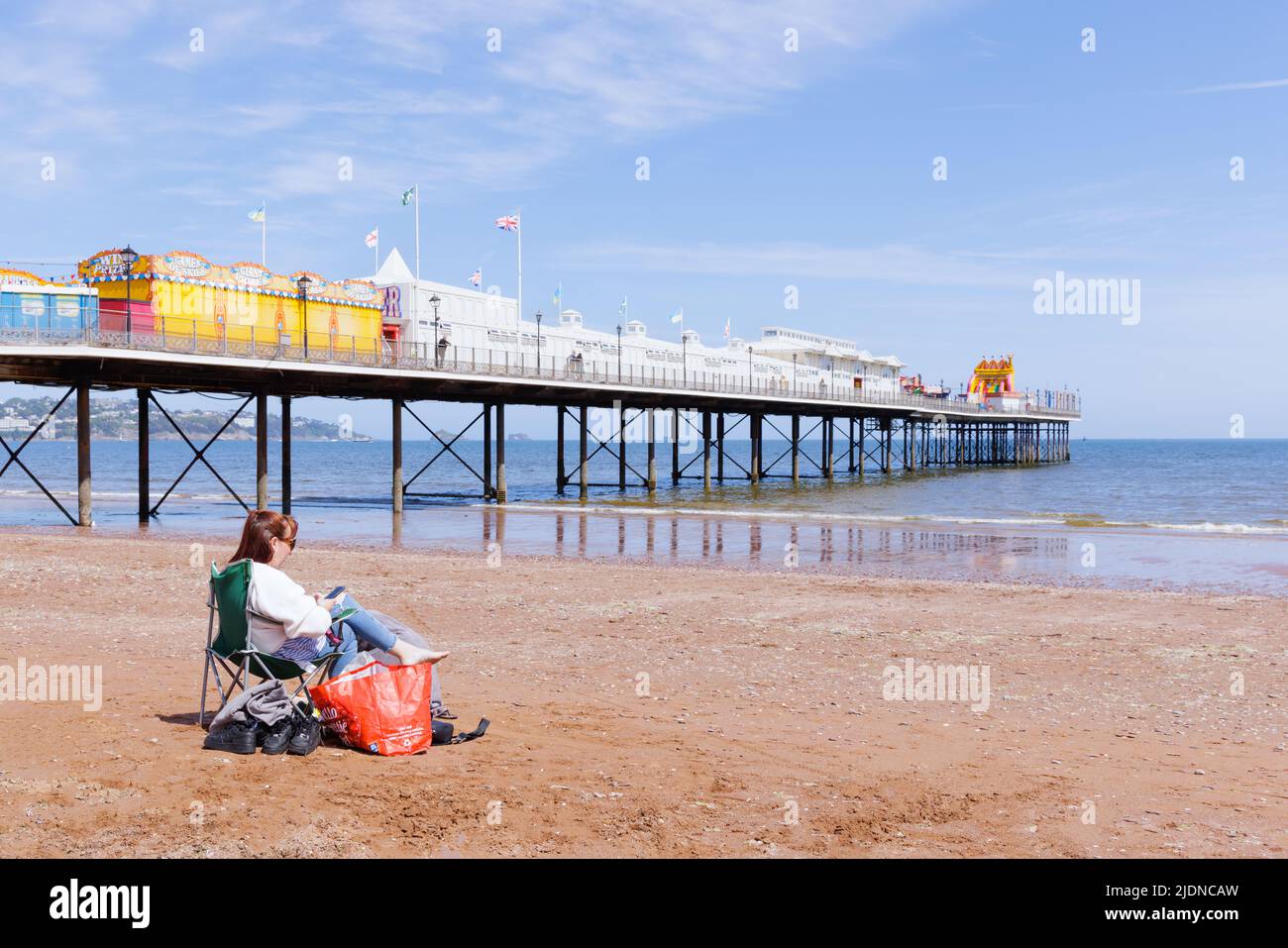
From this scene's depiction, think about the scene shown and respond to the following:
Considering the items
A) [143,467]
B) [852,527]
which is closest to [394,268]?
[143,467]

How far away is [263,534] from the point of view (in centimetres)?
585

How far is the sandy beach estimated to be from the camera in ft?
15.6

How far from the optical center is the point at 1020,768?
20.0 feet

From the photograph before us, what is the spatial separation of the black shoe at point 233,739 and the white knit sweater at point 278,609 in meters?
0.47

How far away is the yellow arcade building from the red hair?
760 inches

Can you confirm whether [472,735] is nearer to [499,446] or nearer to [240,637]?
[240,637]

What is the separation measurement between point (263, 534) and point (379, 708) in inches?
A: 43.4

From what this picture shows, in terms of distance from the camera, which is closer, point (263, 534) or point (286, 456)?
point (263, 534)

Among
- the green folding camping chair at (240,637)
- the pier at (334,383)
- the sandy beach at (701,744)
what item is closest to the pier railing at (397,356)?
the pier at (334,383)

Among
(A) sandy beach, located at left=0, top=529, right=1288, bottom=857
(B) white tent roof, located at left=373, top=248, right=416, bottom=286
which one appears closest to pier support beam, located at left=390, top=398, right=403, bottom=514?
(B) white tent roof, located at left=373, top=248, right=416, bottom=286
